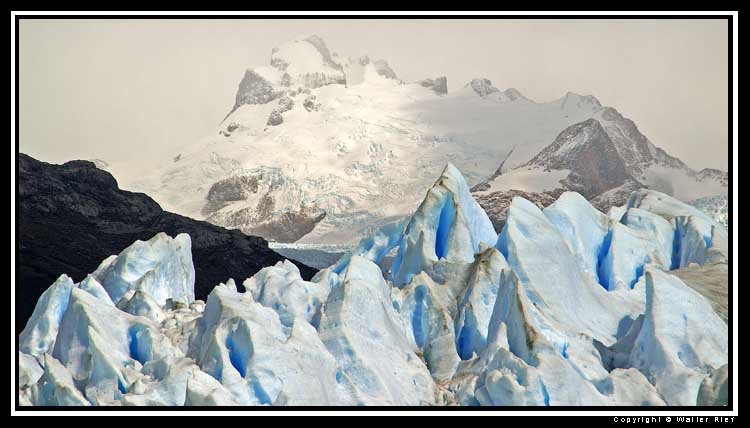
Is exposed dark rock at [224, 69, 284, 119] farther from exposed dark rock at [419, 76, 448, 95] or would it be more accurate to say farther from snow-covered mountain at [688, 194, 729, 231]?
snow-covered mountain at [688, 194, 729, 231]

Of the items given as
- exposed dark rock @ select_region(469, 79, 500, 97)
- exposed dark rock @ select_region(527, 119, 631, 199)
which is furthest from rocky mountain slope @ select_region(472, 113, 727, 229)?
exposed dark rock @ select_region(469, 79, 500, 97)

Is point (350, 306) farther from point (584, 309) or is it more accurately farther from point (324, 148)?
point (324, 148)

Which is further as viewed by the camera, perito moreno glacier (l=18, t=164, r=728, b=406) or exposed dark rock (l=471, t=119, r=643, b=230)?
exposed dark rock (l=471, t=119, r=643, b=230)

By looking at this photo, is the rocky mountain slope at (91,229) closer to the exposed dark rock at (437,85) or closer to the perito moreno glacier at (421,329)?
the perito moreno glacier at (421,329)

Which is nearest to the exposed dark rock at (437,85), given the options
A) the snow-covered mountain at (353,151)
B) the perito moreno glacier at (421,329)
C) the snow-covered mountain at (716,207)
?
the snow-covered mountain at (353,151)

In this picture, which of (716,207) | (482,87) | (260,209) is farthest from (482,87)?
(716,207)

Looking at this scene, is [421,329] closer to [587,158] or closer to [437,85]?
[587,158]

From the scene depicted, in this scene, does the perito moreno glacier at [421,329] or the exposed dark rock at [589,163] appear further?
the exposed dark rock at [589,163]
